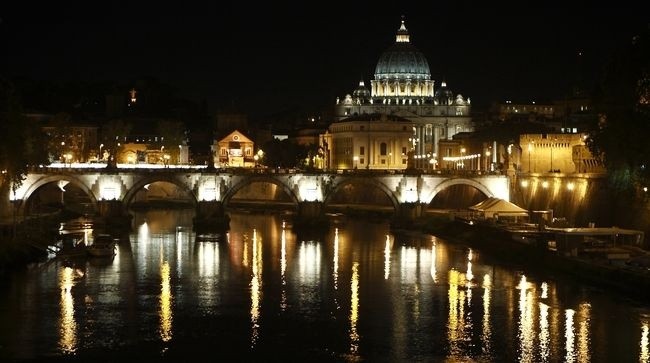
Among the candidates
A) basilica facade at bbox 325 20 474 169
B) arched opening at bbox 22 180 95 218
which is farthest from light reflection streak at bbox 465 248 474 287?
basilica facade at bbox 325 20 474 169

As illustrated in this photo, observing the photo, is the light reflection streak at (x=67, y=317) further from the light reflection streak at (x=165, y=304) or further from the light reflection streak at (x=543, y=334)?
the light reflection streak at (x=543, y=334)

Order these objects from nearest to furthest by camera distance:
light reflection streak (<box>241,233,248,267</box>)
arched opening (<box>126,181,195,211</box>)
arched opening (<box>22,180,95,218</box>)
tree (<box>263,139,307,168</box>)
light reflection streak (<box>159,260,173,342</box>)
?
light reflection streak (<box>159,260,173,342</box>) → light reflection streak (<box>241,233,248,267</box>) → arched opening (<box>22,180,95,218</box>) → arched opening (<box>126,181,195,211</box>) → tree (<box>263,139,307,168</box>)

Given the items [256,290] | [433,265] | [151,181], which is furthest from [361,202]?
[256,290]

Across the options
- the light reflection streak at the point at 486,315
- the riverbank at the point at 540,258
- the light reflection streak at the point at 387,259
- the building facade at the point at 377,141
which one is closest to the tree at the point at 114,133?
the building facade at the point at 377,141

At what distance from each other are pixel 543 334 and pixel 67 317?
1511 centimetres

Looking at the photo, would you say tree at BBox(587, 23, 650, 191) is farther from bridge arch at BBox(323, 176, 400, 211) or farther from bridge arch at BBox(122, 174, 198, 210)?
bridge arch at BBox(122, 174, 198, 210)

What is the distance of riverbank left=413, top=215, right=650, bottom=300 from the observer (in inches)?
1633

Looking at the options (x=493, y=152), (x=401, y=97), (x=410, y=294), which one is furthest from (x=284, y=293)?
(x=401, y=97)

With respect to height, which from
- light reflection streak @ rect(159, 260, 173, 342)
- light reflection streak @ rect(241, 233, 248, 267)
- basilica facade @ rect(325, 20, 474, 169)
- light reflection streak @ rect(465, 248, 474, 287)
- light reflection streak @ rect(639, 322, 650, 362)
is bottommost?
light reflection streak @ rect(639, 322, 650, 362)

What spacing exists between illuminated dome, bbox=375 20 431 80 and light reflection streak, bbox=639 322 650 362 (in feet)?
377

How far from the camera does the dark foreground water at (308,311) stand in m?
34.2

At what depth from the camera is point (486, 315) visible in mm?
39469

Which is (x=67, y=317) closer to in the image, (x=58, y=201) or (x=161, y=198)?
(x=58, y=201)

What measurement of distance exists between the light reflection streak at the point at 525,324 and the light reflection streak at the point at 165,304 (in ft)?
34.6
